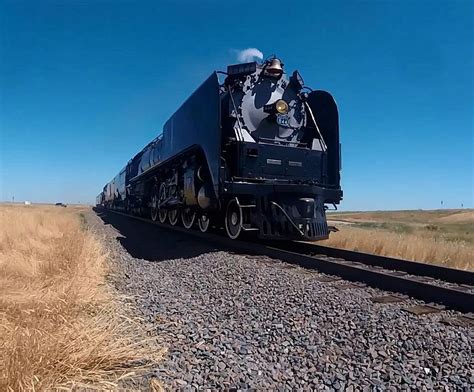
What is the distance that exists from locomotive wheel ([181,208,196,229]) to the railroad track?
2955mm

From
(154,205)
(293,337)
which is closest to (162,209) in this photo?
(154,205)

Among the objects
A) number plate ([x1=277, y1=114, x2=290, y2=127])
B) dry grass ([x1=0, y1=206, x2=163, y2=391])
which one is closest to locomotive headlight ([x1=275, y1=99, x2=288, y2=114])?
number plate ([x1=277, y1=114, x2=290, y2=127])

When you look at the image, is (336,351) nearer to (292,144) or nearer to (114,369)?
(114,369)

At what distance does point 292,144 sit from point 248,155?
1588mm

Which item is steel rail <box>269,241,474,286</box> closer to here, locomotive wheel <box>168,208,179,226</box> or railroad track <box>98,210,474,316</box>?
railroad track <box>98,210,474,316</box>

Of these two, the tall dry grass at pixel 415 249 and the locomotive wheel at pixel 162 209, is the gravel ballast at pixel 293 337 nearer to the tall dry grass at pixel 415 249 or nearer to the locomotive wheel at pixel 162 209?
the tall dry grass at pixel 415 249

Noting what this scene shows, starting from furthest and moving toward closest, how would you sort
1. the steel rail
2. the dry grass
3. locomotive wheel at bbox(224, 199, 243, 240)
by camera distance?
1. locomotive wheel at bbox(224, 199, 243, 240)
2. the steel rail
3. the dry grass

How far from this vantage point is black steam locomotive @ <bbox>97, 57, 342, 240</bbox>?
8.12 m

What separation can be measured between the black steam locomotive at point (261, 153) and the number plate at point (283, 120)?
0.02 meters

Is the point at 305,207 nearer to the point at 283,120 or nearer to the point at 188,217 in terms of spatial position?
the point at 283,120

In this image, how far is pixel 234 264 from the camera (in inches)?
267

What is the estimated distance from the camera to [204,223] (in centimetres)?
1130

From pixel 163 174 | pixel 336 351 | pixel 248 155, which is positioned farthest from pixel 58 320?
pixel 163 174

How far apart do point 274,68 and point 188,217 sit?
531 cm
